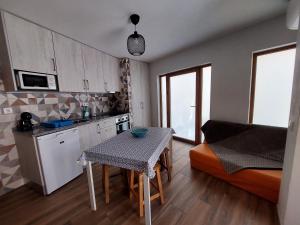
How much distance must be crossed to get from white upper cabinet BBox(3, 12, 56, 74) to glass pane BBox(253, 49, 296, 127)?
3384mm

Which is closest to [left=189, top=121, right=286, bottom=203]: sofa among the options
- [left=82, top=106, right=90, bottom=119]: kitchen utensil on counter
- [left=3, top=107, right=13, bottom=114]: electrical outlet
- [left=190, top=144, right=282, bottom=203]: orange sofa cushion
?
[left=190, top=144, right=282, bottom=203]: orange sofa cushion

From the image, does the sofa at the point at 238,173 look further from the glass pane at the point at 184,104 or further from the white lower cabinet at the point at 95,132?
the white lower cabinet at the point at 95,132

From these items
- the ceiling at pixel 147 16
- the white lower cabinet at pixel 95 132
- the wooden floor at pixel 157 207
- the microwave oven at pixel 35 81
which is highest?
the ceiling at pixel 147 16

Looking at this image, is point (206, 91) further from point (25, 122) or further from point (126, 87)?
point (25, 122)

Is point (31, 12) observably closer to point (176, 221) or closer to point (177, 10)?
point (177, 10)

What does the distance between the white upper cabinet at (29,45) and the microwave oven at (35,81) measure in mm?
66

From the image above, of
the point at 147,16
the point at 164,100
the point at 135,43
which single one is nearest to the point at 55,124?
the point at 135,43

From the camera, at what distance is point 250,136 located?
205 cm

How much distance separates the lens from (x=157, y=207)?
1524 millimetres

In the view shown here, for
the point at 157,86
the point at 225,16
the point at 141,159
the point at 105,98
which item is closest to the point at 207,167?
the point at 141,159

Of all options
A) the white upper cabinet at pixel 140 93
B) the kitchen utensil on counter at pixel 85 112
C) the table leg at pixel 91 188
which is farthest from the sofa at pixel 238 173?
the kitchen utensil on counter at pixel 85 112

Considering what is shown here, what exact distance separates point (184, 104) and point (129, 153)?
255cm

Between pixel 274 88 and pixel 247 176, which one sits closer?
pixel 247 176

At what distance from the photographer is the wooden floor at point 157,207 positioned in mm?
1372
